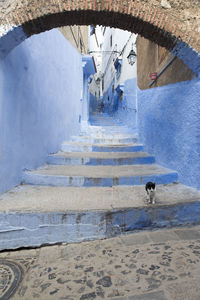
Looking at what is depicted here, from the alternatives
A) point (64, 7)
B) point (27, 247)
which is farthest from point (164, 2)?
point (27, 247)

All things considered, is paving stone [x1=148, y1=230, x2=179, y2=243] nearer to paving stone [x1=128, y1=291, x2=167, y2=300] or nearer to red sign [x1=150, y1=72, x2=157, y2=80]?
paving stone [x1=128, y1=291, x2=167, y2=300]

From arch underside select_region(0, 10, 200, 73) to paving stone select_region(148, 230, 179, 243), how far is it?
2.75 m

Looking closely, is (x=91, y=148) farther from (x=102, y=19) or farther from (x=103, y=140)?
(x=102, y=19)

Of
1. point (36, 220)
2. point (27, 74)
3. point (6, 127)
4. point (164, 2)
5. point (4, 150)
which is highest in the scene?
point (164, 2)

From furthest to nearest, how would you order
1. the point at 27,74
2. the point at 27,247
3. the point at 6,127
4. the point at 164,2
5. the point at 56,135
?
the point at 56,135, the point at 27,74, the point at 6,127, the point at 164,2, the point at 27,247

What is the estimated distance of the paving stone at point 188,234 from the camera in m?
2.58

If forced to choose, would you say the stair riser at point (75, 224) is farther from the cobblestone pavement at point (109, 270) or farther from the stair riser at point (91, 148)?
the stair riser at point (91, 148)

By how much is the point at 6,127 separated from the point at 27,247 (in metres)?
1.90

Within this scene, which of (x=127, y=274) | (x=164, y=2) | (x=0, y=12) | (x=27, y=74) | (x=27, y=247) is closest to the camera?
(x=127, y=274)

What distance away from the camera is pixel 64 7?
2.69 m

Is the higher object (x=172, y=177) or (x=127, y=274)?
(x=172, y=177)

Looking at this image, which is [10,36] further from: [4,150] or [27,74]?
[4,150]

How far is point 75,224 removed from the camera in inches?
101

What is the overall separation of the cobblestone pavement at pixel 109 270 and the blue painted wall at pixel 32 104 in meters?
1.49
